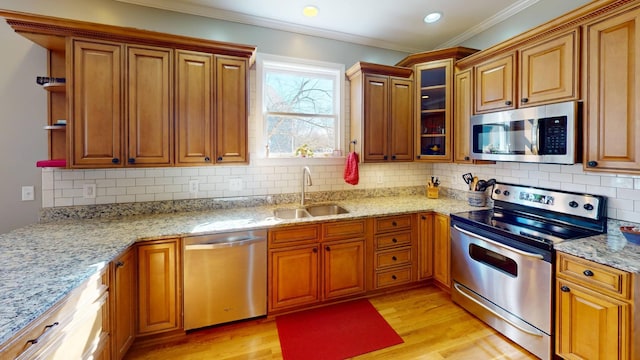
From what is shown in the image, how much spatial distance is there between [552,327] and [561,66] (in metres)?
1.84

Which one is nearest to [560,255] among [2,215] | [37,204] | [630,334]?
[630,334]

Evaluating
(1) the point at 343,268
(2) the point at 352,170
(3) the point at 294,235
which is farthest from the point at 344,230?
(2) the point at 352,170

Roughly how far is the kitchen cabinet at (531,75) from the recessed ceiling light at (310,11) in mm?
1656

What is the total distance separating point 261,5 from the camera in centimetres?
260

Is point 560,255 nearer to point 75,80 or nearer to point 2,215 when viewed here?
point 75,80

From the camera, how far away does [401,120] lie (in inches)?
126

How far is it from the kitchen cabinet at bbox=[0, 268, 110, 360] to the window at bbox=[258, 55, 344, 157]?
190cm

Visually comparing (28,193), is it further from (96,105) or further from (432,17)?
(432,17)

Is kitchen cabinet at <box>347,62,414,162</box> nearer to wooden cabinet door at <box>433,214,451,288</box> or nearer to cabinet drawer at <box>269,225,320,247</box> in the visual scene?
wooden cabinet door at <box>433,214,451,288</box>

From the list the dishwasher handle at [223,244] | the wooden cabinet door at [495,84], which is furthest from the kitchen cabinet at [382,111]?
the dishwasher handle at [223,244]

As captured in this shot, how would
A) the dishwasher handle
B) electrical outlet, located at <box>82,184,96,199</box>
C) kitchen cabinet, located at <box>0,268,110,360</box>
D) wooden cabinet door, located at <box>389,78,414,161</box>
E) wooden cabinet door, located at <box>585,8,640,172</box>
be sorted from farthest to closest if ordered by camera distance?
wooden cabinet door, located at <box>389,78,414,161</box> < electrical outlet, located at <box>82,184,96,199</box> < the dishwasher handle < wooden cabinet door, located at <box>585,8,640,172</box> < kitchen cabinet, located at <box>0,268,110,360</box>

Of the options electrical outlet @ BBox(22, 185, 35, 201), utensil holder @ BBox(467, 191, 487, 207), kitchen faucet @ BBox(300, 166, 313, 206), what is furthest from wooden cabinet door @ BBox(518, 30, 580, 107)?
electrical outlet @ BBox(22, 185, 35, 201)

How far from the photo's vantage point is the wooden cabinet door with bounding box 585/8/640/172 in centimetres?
170

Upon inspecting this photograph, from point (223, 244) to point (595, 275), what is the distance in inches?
95.1
